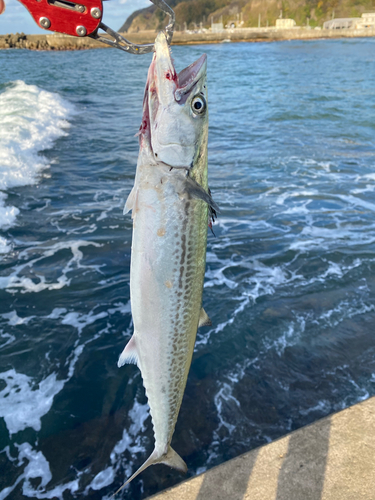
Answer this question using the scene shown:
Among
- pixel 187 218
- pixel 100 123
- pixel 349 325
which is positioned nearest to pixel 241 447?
pixel 349 325

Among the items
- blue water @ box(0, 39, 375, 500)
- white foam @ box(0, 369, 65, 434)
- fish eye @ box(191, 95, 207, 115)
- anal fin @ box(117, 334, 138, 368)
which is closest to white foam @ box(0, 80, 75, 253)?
blue water @ box(0, 39, 375, 500)

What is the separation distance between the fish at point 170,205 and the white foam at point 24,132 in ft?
22.0

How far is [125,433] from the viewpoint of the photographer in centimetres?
450

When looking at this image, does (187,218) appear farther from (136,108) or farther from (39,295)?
(136,108)

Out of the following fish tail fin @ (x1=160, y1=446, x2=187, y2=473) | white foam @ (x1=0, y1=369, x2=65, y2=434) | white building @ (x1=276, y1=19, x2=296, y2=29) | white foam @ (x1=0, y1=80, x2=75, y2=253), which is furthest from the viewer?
white building @ (x1=276, y1=19, x2=296, y2=29)

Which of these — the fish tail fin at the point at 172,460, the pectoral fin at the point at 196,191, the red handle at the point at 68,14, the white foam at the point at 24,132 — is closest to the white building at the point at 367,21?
the white foam at the point at 24,132

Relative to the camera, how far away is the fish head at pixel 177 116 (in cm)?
210

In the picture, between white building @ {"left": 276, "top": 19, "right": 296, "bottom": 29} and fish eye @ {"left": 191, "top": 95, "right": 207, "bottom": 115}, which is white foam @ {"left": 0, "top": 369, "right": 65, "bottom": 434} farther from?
white building @ {"left": 276, "top": 19, "right": 296, "bottom": 29}

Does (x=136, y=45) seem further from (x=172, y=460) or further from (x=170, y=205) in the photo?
(x=172, y=460)

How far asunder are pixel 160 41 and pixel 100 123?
1938 cm

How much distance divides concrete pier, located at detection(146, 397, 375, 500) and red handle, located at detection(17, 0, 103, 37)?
3241mm

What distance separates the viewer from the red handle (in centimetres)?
213

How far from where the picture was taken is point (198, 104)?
7.02 feet

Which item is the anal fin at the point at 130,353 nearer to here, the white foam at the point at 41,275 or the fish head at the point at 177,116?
the fish head at the point at 177,116
